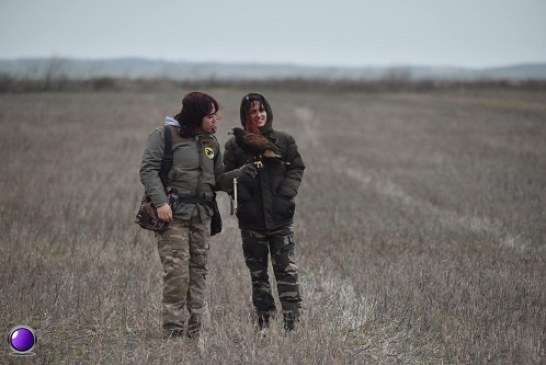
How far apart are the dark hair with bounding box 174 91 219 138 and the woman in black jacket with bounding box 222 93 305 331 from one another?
1.29ft

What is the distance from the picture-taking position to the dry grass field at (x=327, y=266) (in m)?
5.33

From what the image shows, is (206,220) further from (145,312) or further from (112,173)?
(112,173)

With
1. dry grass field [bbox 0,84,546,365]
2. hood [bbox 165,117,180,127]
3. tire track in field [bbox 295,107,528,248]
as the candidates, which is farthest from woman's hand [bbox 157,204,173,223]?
tire track in field [bbox 295,107,528,248]

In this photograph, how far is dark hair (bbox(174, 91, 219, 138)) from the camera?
5352 mm

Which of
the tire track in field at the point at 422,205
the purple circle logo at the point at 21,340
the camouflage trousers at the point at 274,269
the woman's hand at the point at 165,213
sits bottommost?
the tire track in field at the point at 422,205

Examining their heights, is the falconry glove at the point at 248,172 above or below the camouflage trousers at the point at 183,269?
above

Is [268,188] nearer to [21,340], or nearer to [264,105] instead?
[264,105]

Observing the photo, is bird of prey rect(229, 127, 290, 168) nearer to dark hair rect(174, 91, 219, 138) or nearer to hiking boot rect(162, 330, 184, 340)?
dark hair rect(174, 91, 219, 138)

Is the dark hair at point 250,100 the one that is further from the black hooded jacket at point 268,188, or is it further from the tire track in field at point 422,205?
the tire track in field at point 422,205

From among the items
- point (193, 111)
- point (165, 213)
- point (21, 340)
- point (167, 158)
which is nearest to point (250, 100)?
point (193, 111)

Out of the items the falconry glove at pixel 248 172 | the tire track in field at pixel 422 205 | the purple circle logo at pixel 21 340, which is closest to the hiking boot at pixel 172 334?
the purple circle logo at pixel 21 340

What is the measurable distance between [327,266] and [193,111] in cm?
346

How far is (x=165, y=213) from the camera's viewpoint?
5230 mm

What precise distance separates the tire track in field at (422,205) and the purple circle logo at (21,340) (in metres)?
6.77
